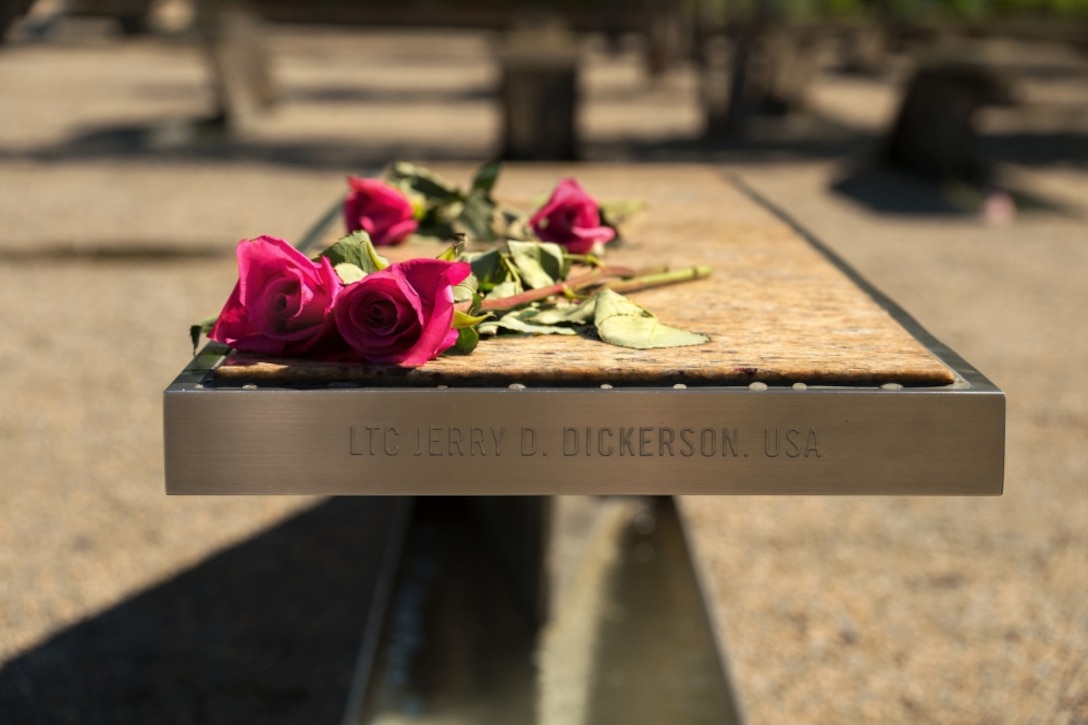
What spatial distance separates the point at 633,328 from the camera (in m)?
1.94

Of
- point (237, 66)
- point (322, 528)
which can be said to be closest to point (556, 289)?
point (322, 528)

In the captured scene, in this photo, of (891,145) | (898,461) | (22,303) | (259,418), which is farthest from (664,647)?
(891,145)

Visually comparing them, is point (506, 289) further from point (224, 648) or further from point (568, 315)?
point (224, 648)

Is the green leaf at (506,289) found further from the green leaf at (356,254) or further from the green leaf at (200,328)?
the green leaf at (200,328)

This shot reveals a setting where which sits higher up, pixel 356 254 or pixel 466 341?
pixel 356 254

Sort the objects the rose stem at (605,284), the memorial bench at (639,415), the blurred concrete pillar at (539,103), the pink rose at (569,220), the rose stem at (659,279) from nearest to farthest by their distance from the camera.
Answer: the memorial bench at (639,415)
the rose stem at (605,284)
the rose stem at (659,279)
the pink rose at (569,220)
the blurred concrete pillar at (539,103)

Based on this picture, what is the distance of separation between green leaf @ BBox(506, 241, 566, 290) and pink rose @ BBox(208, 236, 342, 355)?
0.44 meters

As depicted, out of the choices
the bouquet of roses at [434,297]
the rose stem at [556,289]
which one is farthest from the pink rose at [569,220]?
the rose stem at [556,289]

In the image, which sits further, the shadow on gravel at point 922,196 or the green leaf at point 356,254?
the shadow on gravel at point 922,196

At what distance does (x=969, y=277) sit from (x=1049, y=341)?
1.24 m

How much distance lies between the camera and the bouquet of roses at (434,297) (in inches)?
67.9

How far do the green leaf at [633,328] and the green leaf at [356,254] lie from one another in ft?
1.14

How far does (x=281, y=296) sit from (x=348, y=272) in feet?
0.50

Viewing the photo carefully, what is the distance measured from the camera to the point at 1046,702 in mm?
2865
